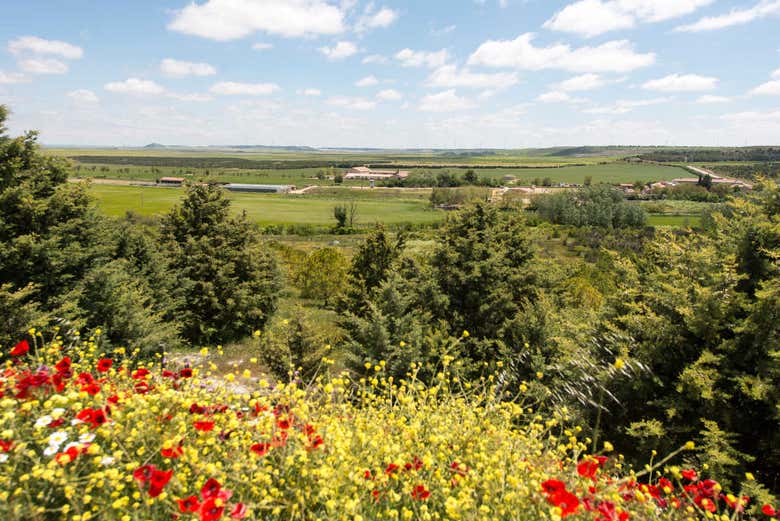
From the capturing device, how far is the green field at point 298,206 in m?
80.5

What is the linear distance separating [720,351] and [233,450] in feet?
26.3

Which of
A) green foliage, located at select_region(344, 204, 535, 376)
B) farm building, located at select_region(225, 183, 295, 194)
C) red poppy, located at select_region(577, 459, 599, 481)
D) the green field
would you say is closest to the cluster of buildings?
farm building, located at select_region(225, 183, 295, 194)

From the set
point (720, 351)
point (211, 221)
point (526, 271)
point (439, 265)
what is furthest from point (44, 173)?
point (720, 351)

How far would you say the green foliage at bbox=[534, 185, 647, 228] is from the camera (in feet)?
283

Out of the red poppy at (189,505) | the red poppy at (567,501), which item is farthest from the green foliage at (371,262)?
the red poppy at (567,501)

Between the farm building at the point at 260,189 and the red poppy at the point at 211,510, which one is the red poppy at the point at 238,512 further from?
the farm building at the point at 260,189

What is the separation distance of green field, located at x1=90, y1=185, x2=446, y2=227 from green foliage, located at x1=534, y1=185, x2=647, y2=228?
81.2 ft

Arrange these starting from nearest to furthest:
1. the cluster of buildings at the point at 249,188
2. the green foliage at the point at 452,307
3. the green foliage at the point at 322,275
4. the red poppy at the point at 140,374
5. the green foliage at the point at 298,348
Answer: the red poppy at the point at 140,374 → the green foliage at the point at 452,307 → the green foliage at the point at 298,348 → the green foliage at the point at 322,275 → the cluster of buildings at the point at 249,188

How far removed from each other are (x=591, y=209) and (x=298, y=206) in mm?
67715

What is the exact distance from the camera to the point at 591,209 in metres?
87.9

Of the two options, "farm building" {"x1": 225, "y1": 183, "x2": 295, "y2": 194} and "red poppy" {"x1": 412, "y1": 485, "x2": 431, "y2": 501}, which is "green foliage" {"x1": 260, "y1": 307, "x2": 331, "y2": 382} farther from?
"farm building" {"x1": 225, "y1": 183, "x2": 295, "y2": 194}

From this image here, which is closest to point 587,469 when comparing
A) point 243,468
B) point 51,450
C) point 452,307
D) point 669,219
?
point 243,468

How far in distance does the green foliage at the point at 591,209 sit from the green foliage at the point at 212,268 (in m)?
79.0

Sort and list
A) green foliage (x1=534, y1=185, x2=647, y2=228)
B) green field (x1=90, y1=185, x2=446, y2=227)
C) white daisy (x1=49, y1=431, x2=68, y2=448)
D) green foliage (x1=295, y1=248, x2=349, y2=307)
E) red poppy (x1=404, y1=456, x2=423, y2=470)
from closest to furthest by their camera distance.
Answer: white daisy (x1=49, y1=431, x2=68, y2=448)
red poppy (x1=404, y1=456, x2=423, y2=470)
green foliage (x1=295, y1=248, x2=349, y2=307)
green field (x1=90, y1=185, x2=446, y2=227)
green foliage (x1=534, y1=185, x2=647, y2=228)
